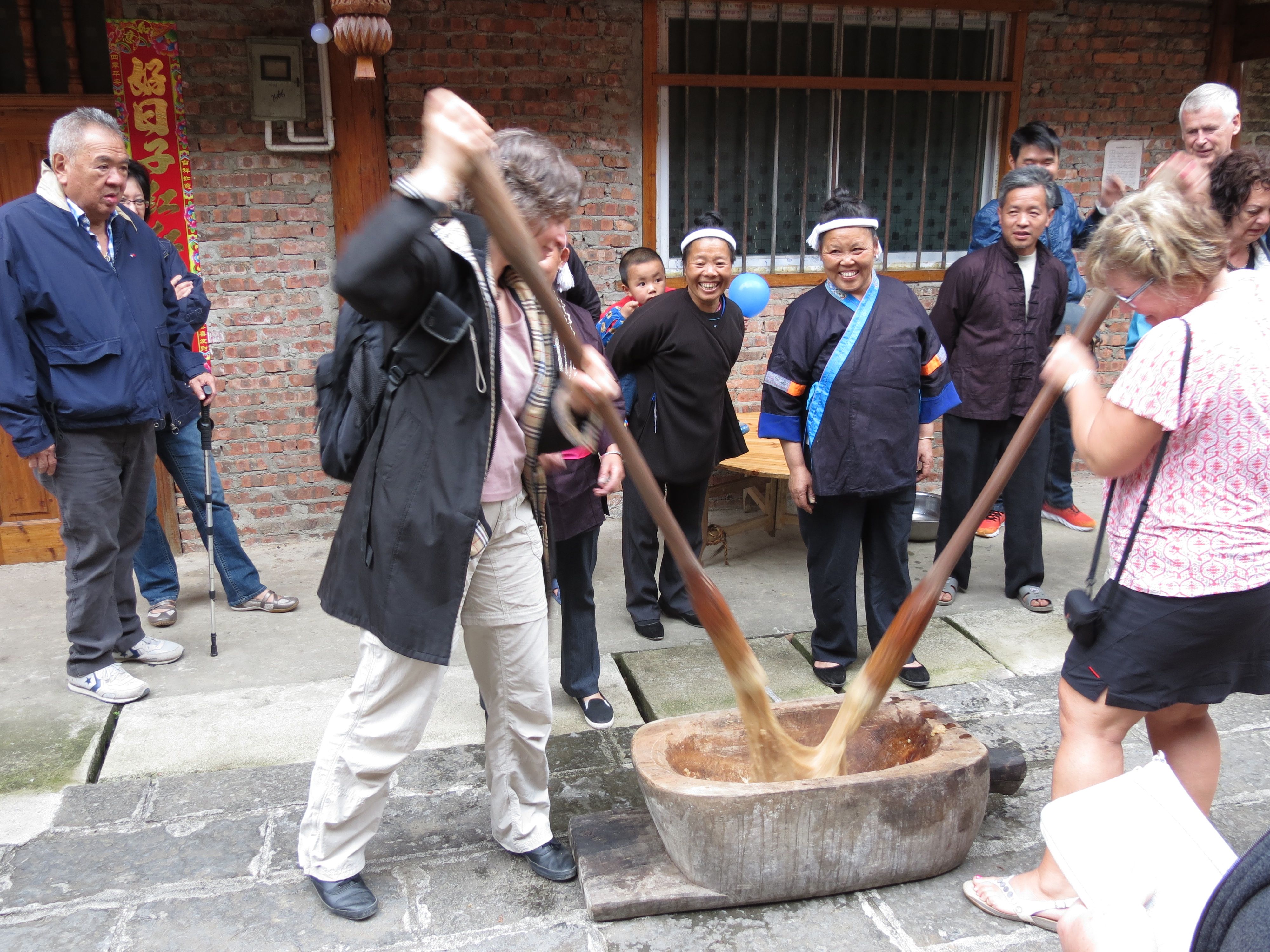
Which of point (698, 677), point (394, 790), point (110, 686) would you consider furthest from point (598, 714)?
point (110, 686)

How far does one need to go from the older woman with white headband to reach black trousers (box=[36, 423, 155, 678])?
2.04 meters

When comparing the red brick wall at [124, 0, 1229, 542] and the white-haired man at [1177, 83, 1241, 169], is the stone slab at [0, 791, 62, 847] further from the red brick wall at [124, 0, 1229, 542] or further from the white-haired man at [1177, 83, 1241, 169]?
the white-haired man at [1177, 83, 1241, 169]

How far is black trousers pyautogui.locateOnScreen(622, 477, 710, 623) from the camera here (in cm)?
441

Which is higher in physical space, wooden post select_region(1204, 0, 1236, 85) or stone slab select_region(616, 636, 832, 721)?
wooden post select_region(1204, 0, 1236, 85)

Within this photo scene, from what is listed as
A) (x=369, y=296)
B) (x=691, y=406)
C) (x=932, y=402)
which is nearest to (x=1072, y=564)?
(x=932, y=402)

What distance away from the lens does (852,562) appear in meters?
3.98

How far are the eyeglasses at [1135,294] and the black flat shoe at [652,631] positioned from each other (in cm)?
264

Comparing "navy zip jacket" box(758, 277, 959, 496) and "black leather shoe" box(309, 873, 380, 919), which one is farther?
"navy zip jacket" box(758, 277, 959, 496)

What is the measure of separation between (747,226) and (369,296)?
173 inches

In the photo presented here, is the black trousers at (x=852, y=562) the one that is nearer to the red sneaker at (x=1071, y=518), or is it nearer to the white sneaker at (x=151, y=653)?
the red sneaker at (x=1071, y=518)

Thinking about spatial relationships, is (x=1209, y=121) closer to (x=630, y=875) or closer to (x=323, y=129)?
(x=630, y=875)

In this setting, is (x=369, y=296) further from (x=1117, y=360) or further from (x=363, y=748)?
(x=1117, y=360)

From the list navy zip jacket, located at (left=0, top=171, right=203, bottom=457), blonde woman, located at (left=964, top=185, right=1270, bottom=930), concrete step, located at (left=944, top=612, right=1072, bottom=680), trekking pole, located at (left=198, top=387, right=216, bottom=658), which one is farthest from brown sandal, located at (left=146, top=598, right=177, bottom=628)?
blonde woman, located at (left=964, top=185, right=1270, bottom=930)

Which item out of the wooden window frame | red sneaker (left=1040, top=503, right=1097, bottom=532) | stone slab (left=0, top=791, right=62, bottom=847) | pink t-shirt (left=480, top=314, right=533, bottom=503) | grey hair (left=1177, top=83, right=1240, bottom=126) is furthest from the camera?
red sneaker (left=1040, top=503, right=1097, bottom=532)
